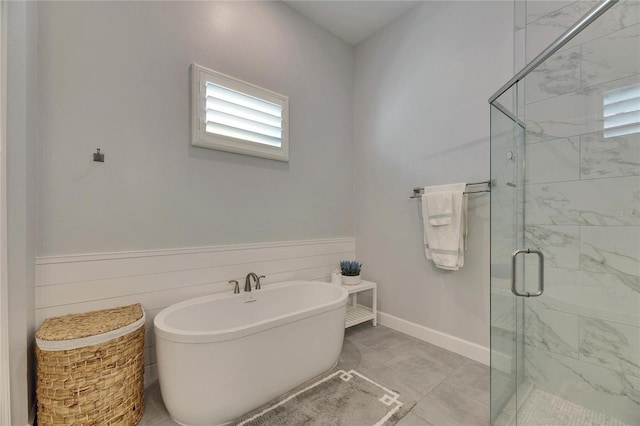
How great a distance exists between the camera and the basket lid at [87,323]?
1251 millimetres

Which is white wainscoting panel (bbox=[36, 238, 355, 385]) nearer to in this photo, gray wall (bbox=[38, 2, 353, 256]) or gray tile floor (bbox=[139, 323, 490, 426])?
gray wall (bbox=[38, 2, 353, 256])

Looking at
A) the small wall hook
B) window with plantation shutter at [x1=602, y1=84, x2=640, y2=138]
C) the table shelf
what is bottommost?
the table shelf

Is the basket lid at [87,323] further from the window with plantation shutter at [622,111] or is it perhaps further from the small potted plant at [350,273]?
the window with plantation shutter at [622,111]

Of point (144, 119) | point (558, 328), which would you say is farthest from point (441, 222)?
point (144, 119)

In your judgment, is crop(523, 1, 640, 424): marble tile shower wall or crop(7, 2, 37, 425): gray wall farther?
crop(523, 1, 640, 424): marble tile shower wall

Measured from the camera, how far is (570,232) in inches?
63.1

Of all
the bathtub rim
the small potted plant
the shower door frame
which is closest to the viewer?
the shower door frame

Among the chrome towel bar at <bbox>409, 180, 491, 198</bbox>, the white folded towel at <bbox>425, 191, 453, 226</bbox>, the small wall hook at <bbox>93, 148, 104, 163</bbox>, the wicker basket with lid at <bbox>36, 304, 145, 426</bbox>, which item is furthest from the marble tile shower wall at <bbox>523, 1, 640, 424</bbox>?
the small wall hook at <bbox>93, 148, 104, 163</bbox>

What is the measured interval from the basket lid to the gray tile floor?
55 centimetres

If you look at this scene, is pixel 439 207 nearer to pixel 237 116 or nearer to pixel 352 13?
pixel 237 116

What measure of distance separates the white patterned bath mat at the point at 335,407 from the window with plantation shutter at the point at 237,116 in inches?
68.4

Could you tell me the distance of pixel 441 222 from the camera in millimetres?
2139

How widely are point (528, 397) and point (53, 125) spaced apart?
10.2ft

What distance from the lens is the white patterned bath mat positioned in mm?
1430
